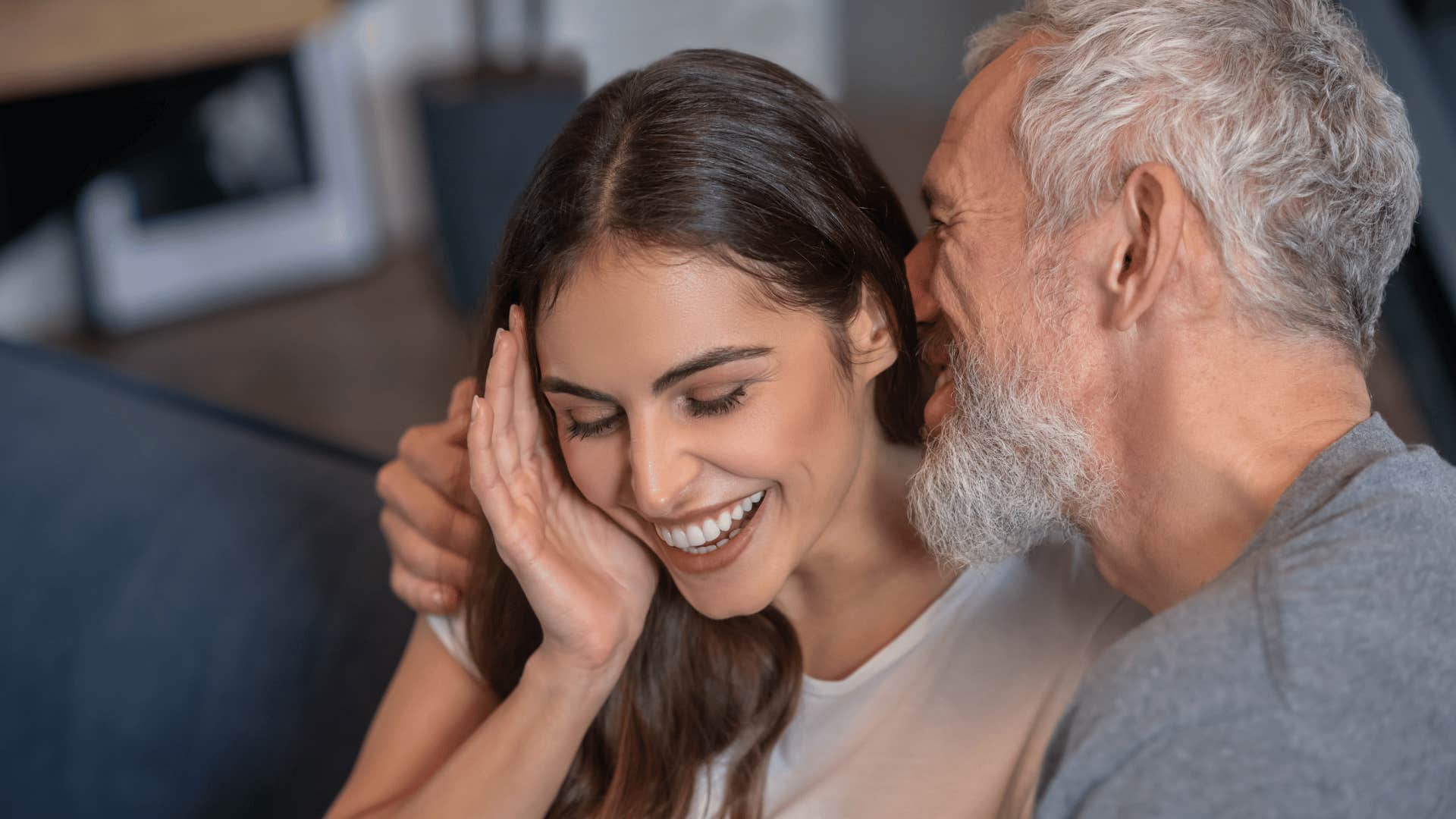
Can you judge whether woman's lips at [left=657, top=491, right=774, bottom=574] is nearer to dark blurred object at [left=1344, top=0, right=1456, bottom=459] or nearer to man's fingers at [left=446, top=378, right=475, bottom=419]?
man's fingers at [left=446, top=378, right=475, bottom=419]

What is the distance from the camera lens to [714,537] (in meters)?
1.38

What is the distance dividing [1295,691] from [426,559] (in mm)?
1026

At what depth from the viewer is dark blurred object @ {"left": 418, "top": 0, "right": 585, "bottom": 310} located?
4.54 m

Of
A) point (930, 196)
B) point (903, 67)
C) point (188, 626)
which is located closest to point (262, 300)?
point (903, 67)

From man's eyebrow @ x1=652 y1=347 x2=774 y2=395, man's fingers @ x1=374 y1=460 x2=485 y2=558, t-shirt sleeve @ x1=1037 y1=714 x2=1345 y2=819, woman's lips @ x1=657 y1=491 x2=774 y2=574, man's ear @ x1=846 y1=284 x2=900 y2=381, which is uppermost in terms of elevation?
man's eyebrow @ x1=652 y1=347 x2=774 y2=395

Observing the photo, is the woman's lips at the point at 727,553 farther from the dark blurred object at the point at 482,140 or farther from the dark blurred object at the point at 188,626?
the dark blurred object at the point at 482,140

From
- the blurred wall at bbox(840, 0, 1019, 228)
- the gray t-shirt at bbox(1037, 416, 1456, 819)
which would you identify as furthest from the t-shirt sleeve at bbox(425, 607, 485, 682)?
the blurred wall at bbox(840, 0, 1019, 228)

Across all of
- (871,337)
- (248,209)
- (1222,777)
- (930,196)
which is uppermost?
(930,196)

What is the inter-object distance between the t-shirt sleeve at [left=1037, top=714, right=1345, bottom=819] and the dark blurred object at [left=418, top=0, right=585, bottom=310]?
379 centimetres

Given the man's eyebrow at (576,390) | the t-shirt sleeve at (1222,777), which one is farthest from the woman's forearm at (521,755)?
the t-shirt sleeve at (1222,777)

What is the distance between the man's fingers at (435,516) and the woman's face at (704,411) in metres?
0.28

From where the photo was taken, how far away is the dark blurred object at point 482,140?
4.54 meters

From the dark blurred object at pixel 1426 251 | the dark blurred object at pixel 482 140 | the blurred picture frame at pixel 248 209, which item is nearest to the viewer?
the dark blurred object at pixel 1426 251

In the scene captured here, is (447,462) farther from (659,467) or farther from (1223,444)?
(1223,444)
